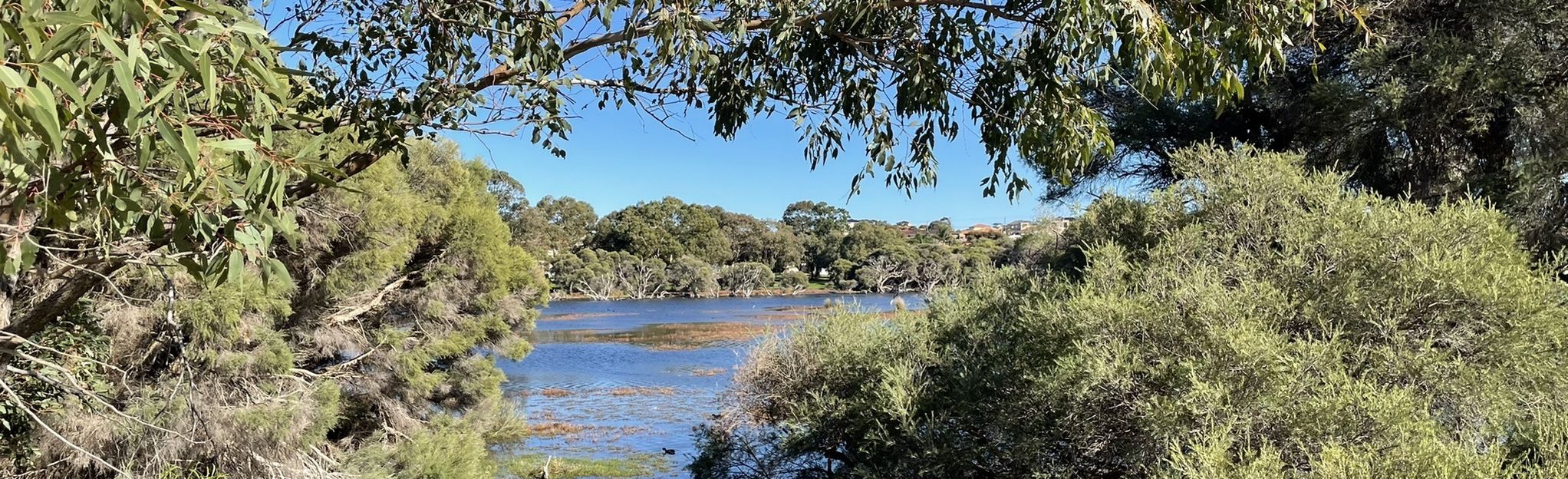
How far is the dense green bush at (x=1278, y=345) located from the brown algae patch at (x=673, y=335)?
80.3ft

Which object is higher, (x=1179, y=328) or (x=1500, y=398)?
(x=1179, y=328)

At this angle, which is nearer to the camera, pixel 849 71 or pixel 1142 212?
pixel 849 71

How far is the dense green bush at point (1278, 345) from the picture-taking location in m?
3.82

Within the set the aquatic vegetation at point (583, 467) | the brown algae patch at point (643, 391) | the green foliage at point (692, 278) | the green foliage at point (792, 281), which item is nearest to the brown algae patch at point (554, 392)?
the brown algae patch at point (643, 391)

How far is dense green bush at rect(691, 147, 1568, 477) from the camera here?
12.5 feet

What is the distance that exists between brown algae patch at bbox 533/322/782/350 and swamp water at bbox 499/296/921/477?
0.05m

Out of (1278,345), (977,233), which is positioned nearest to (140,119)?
(1278,345)

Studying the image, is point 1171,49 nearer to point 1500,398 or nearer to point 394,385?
point 1500,398

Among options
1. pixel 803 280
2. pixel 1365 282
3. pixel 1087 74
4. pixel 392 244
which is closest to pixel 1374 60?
pixel 1365 282

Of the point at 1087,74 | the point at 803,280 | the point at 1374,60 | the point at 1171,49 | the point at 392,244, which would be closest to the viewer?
the point at 1171,49

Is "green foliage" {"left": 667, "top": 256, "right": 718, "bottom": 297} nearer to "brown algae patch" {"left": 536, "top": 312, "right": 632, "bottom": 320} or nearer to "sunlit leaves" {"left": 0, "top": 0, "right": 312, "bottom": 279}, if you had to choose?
"brown algae patch" {"left": 536, "top": 312, "right": 632, "bottom": 320}

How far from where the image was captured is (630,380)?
23.6 m

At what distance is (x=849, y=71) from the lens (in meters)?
2.87

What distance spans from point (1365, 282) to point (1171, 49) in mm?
2811
